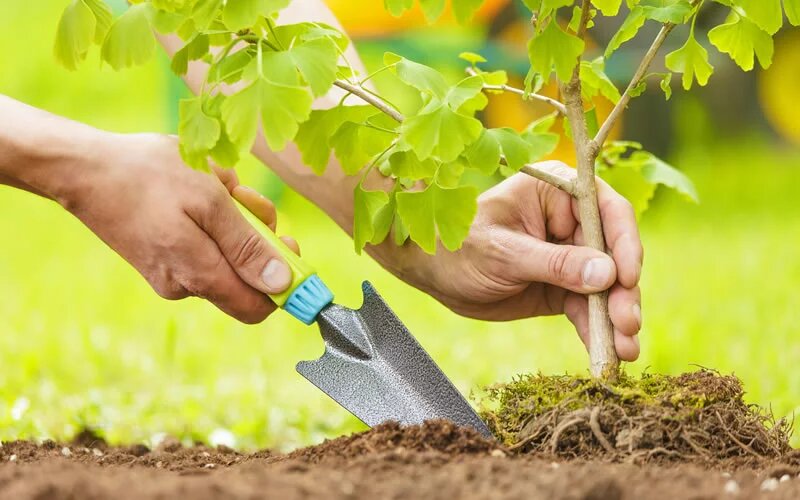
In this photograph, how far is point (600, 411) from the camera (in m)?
1.47

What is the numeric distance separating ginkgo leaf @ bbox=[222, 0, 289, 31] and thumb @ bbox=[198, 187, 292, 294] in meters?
0.45

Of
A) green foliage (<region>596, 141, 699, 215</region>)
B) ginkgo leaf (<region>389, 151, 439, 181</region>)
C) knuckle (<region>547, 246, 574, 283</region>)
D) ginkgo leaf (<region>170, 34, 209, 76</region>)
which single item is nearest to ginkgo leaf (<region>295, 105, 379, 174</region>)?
ginkgo leaf (<region>389, 151, 439, 181</region>)

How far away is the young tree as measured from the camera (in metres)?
1.33

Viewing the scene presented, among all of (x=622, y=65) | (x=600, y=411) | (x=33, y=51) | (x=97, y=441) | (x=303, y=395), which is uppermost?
(x=600, y=411)

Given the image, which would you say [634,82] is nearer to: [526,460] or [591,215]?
[591,215]

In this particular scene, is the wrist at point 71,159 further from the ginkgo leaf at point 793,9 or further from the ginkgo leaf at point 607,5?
the ginkgo leaf at point 793,9

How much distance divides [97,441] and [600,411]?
120 centimetres

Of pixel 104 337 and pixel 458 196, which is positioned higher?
pixel 458 196

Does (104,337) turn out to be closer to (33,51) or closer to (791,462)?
(791,462)

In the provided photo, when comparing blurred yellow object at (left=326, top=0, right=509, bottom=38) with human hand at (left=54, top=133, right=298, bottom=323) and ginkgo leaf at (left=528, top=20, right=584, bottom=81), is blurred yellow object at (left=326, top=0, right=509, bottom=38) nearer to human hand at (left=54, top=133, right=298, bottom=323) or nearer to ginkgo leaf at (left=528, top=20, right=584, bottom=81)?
human hand at (left=54, top=133, right=298, bottom=323)

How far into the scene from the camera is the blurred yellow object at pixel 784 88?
17.5 feet

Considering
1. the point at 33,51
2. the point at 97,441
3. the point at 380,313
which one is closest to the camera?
the point at 380,313

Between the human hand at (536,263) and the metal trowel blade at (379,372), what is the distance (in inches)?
10.0

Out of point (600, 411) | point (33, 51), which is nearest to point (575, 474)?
point (600, 411)
